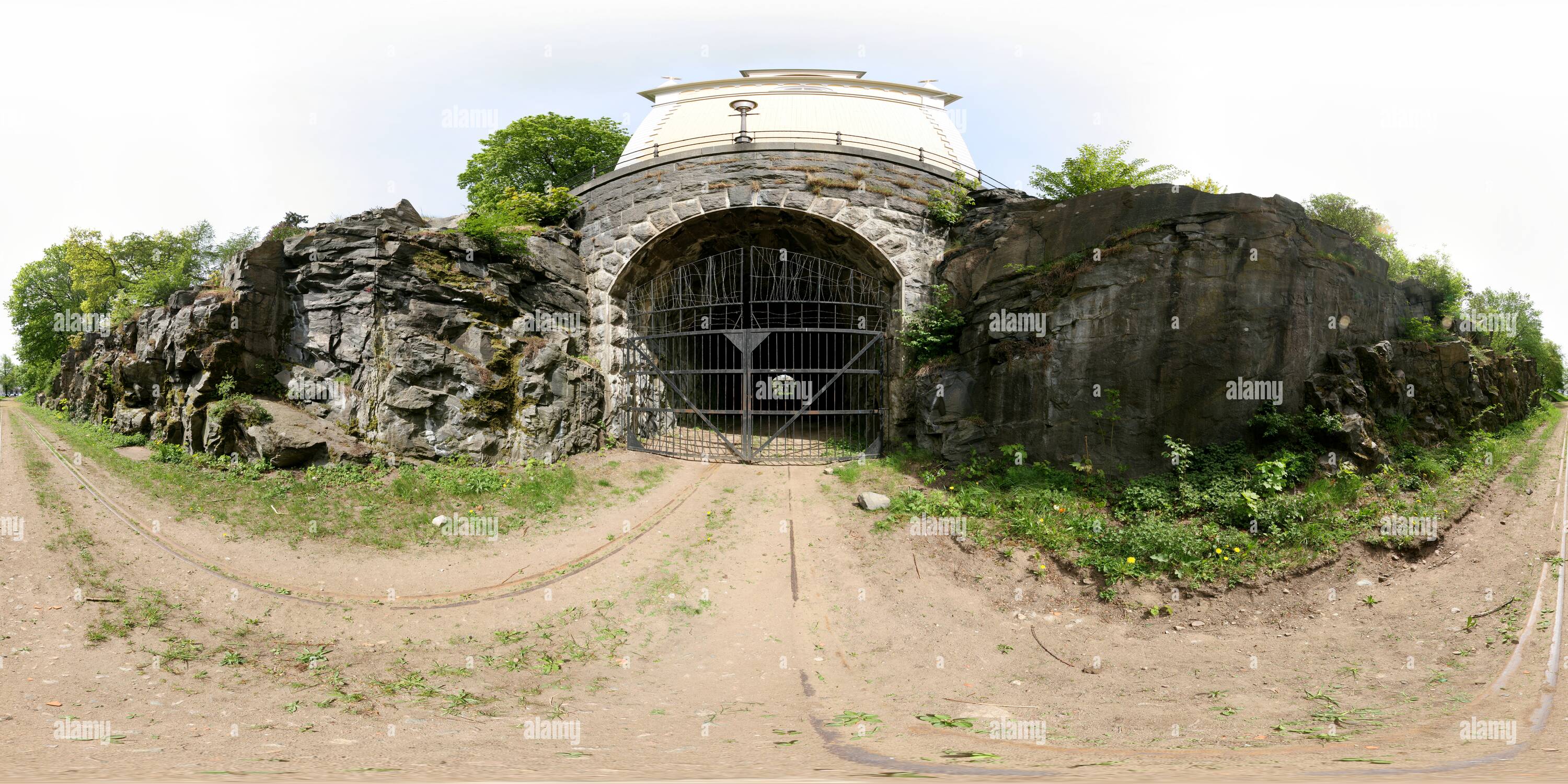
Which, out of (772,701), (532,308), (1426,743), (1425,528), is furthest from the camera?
(532,308)

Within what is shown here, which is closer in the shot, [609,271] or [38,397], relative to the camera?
[609,271]

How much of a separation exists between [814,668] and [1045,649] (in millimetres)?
2407

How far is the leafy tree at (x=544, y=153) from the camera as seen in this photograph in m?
24.1

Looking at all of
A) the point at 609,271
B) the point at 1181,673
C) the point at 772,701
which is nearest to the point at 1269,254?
the point at 1181,673

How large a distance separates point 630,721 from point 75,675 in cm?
444

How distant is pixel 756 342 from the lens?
12.2 m

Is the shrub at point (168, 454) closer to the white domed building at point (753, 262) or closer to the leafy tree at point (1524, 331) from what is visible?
the white domed building at point (753, 262)

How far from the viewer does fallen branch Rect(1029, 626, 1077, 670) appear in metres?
6.10

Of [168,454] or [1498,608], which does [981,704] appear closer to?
[1498,608]

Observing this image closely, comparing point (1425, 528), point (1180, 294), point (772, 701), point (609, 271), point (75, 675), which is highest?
point (609, 271)

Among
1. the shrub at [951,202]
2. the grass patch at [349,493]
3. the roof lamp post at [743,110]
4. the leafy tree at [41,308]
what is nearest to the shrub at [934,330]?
the shrub at [951,202]

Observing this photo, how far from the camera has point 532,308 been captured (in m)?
12.6

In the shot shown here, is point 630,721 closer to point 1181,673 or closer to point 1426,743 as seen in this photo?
point 1181,673

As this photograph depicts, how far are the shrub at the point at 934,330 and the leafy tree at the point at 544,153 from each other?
16609mm
